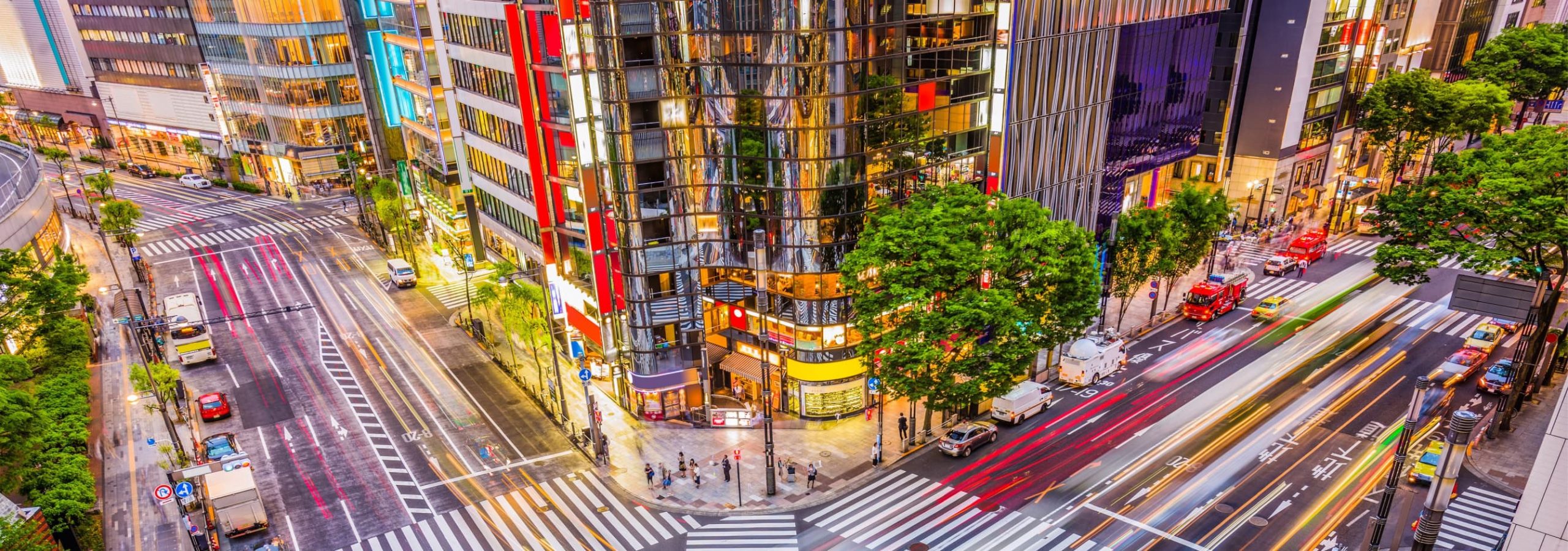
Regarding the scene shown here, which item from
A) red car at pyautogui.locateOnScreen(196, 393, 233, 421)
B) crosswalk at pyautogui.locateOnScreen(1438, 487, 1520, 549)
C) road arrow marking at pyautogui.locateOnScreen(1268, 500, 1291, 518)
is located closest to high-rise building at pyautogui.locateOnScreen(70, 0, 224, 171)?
red car at pyautogui.locateOnScreen(196, 393, 233, 421)

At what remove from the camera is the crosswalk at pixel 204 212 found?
103 meters

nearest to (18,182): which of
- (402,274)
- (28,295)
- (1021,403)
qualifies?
(402,274)

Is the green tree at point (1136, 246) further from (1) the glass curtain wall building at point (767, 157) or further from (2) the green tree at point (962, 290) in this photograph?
(2) the green tree at point (962, 290)

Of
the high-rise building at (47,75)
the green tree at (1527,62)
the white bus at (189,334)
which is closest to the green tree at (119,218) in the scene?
the white bus at (189,334)

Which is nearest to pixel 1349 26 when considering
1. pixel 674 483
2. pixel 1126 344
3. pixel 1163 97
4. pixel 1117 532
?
pixel 1163 97

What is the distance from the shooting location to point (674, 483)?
47594 mm

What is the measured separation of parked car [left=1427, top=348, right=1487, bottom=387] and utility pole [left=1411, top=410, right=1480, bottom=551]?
38.6 metres

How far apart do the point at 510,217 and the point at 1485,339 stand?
73.5 metres

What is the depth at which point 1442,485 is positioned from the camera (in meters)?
24.3

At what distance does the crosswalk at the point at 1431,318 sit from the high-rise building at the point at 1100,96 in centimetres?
2212

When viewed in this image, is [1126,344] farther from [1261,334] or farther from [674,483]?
[674,483]

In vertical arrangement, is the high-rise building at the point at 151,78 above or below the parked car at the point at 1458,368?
above

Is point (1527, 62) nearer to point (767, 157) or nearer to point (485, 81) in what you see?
point (767, 157)

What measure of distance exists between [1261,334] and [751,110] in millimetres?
45102
